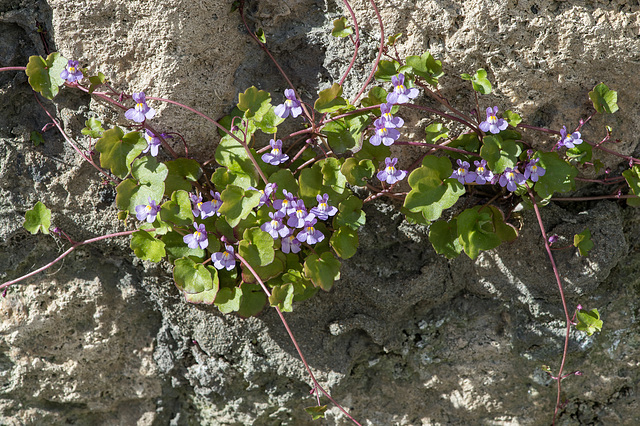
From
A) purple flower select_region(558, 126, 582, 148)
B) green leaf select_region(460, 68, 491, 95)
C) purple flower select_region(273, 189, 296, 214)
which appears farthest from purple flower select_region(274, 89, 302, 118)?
purple flower select_region(558, 126, 582, 148)

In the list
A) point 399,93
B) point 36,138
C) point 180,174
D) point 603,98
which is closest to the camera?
point 399,93

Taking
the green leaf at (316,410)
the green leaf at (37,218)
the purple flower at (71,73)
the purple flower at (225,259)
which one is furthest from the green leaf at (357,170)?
the green leaf at (37,218)

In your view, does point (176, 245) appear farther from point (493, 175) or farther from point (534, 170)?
point (534, 170)

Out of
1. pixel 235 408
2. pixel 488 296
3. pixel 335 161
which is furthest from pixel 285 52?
pixel 235 408

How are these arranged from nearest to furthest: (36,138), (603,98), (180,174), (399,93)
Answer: (399,93) < (603,98) < (180,174) < (36,138)

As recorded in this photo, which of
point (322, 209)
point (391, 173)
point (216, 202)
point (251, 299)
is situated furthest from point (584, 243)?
point (216, 202)

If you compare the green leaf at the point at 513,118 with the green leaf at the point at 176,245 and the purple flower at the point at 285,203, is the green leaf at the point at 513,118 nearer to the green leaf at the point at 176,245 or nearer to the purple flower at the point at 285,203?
the purple flower at the point at 285,203

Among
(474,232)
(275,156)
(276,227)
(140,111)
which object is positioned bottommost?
(474,232)
